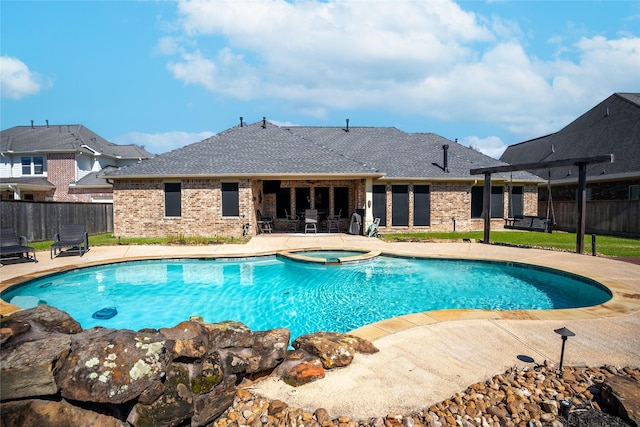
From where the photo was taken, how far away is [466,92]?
1385 cm

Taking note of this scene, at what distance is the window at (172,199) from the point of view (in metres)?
15.2

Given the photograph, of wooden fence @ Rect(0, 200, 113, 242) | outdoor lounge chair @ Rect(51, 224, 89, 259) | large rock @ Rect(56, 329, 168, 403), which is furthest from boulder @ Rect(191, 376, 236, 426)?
wooden fence @ Rect(0, 200, 113, 242)

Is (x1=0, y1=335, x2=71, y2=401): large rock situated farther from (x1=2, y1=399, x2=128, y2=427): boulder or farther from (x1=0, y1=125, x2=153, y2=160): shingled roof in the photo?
(x1=0, y1=125, x2=153, y2=160): shingled roof

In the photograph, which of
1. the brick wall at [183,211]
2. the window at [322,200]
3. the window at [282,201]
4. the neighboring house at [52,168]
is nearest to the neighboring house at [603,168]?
the window at [322,200]

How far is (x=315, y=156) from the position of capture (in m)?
16.4

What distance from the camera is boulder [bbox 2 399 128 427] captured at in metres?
2.13

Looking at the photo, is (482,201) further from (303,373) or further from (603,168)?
(303,373)

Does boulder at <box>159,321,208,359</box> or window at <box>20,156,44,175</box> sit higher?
window at <box>20,156,44,175</box>

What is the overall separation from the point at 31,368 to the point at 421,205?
1617 cm

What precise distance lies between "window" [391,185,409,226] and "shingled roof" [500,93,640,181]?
20.4 ft

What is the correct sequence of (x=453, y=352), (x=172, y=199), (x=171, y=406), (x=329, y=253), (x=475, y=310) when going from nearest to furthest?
(x=171, y=406) → (x=453, y=352) → (x=475, y=310) → (x=329, y=253) → (x=172, y=199)

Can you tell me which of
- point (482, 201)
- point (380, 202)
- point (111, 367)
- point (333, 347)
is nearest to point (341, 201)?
point (380, 202)

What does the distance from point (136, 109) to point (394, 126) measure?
1494cm

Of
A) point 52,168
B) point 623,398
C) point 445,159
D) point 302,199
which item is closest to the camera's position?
point 623,398
